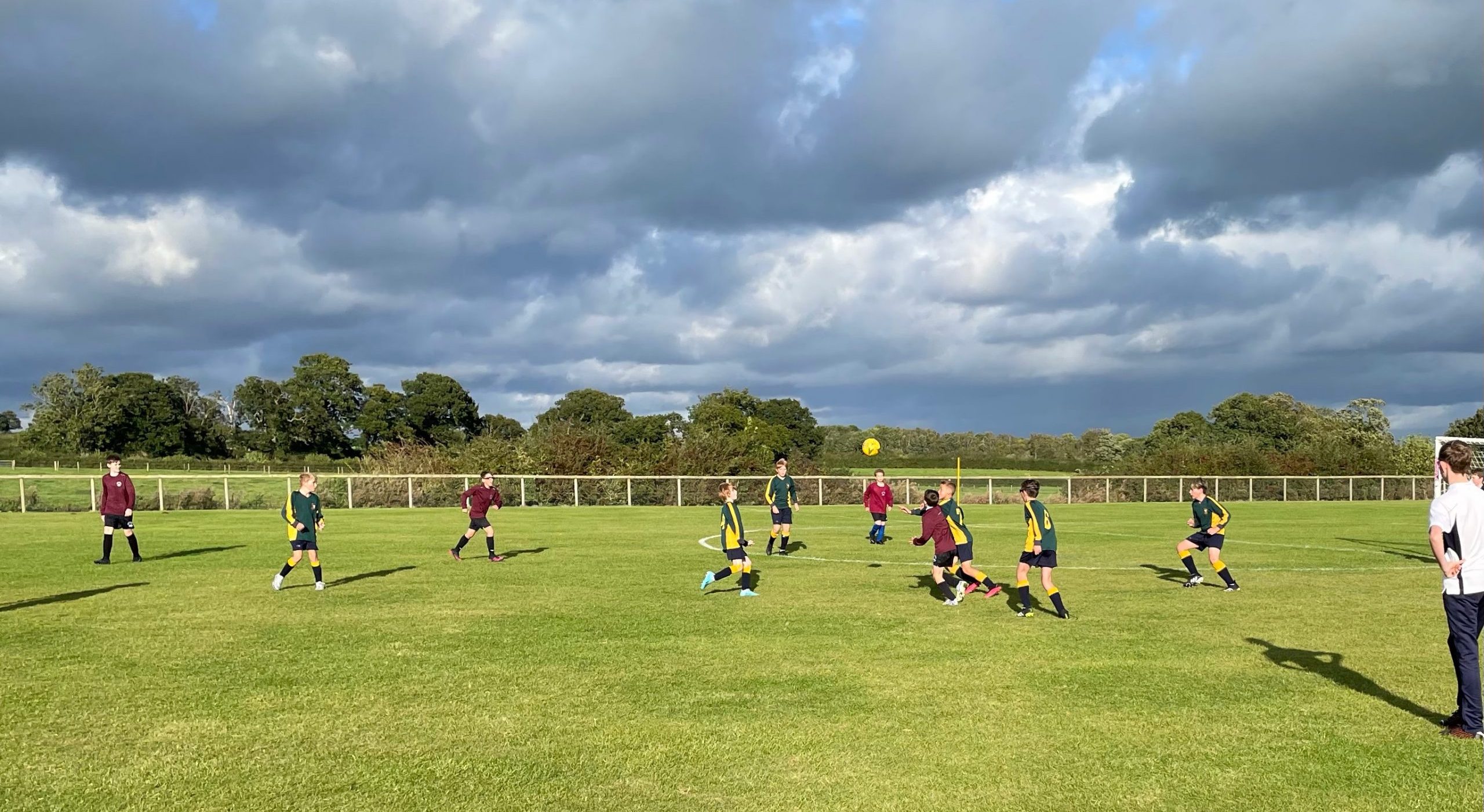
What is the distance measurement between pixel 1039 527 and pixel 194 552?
18.8m

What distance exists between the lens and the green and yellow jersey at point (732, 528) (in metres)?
14.6

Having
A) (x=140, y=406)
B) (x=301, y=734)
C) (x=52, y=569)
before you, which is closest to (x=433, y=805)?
(x=301, y=734)

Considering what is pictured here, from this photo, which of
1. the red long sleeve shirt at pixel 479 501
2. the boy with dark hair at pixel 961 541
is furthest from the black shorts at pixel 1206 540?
the red long sleeve shirt at pixel 479 501

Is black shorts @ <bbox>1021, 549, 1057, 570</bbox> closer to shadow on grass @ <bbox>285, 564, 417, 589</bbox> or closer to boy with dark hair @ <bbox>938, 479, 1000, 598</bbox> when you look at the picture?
boy with dark hair @ <bbox>938, 479, 1000, 598</bbox>

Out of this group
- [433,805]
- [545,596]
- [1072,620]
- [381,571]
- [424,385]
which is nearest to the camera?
[433,805]

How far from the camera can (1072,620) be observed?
41.4 ft

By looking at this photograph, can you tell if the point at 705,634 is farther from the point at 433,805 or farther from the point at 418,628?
the point at 433,805

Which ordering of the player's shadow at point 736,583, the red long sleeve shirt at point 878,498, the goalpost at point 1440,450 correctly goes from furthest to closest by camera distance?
the red long sleeve shirt at point 878,498 → the player's shadow at point 736,583 → the goalpost at point 1440,450

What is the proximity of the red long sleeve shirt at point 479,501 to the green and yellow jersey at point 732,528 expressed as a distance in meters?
6.76

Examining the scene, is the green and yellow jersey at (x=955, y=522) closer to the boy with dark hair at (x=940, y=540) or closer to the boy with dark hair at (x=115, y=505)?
the boy with dark hair at (x=940, y=540)

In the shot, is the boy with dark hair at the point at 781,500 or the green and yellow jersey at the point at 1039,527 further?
the boy with dark hair at the point at 781,500

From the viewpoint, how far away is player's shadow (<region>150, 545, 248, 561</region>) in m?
20.8

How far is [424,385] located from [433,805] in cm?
11293

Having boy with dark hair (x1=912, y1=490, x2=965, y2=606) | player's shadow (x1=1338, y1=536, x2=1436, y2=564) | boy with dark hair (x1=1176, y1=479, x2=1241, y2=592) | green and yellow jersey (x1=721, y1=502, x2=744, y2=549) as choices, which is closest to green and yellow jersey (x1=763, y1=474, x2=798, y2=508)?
green and yellow jersey (x1=721, y1=502, x2=744, y2=549)
